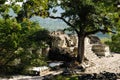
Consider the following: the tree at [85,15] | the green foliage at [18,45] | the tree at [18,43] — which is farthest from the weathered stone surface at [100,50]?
the green foliage at [18,45]

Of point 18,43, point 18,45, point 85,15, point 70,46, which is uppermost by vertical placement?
point 85,15

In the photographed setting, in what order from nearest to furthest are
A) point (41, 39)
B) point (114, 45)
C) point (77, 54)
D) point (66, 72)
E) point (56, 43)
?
point (66, 72) < point (41, 39) < point (77, 54) < point (56, 43) < point (114, 45)

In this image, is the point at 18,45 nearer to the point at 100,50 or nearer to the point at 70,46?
the point at 70,46

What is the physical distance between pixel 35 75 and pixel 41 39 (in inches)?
295

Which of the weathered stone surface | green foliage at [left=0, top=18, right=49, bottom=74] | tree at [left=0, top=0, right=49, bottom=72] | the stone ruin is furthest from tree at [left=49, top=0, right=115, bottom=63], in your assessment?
the weathered stone surface

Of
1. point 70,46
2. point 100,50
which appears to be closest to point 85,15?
point 70,46

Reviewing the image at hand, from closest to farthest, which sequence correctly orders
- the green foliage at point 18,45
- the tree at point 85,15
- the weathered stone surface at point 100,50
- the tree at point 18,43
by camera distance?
the tree at point 18,43, the green foliage at point 18,45, the tree at point 85,15, the weathered stone surface at point 100,50

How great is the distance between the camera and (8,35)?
→ 31.6 meters

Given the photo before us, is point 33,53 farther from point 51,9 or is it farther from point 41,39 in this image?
point 51,9

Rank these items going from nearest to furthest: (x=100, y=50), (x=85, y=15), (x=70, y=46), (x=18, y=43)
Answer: (x=18, y=43)
(x=85, y=15)
(x=70, y=46)
(x=100, y=50)

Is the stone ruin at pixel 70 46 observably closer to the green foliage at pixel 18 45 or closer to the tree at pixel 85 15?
the tree at pixel 85 15

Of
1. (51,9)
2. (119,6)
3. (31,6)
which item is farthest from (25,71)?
(31,6)

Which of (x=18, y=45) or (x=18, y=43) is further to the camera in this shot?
(x=18, y=45)

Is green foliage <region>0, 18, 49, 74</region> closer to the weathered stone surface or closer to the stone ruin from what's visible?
the stone ruin
